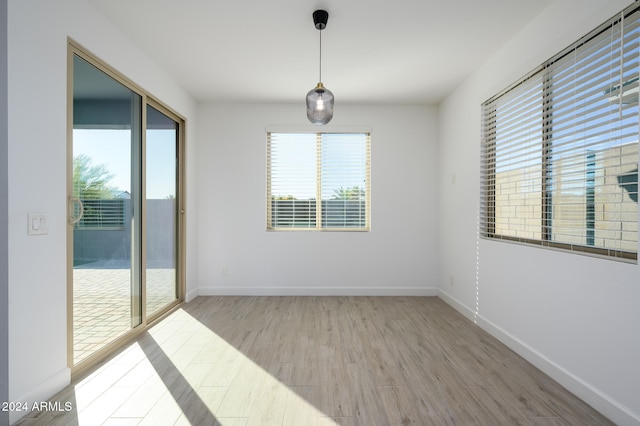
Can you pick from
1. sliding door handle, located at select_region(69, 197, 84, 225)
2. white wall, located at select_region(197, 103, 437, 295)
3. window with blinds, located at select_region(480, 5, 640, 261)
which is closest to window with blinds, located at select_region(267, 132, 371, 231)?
white wall, located at select_region(197, 103, 437, 295)

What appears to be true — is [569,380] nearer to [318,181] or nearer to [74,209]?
[318,181]

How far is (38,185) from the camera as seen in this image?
1.99 meters

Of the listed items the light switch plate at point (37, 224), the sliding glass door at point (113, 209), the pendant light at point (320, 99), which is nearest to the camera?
the light switch plate at point (37, 224)

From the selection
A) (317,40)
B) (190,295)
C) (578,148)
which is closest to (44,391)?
(190,295)

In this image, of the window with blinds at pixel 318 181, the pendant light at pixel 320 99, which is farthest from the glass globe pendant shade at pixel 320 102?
the window with blinds at pixel 318 181

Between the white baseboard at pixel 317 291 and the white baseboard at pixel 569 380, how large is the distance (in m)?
1.29

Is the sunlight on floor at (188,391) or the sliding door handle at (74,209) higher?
the sliding door handle at (74,209)

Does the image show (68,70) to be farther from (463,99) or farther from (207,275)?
(463,99)

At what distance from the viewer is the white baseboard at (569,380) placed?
179 centimetres

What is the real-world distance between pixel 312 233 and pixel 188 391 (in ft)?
9.09

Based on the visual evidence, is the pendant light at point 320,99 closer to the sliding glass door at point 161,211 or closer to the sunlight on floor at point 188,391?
the sliding glass door at point 161,211

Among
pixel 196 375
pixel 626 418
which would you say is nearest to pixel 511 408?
pixel 626 418

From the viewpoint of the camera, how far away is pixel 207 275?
4.62 meters

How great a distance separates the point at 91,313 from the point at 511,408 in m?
3.05
